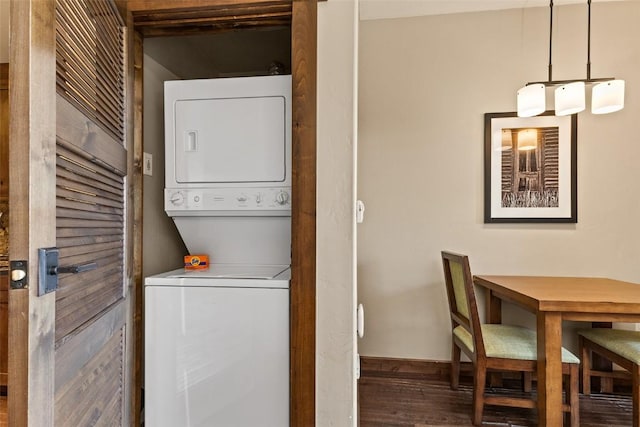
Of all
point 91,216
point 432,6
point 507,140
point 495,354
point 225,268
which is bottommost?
point 495,354

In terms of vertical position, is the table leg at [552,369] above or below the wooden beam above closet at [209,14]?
below

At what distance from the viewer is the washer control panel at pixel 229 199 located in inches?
64.5

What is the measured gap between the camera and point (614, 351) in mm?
1973

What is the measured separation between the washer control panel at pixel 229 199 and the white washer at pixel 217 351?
35cm

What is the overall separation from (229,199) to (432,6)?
218 centimetres

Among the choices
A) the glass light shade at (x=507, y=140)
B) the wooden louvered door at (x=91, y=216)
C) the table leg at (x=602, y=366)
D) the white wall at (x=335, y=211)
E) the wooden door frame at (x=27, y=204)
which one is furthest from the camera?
the glass light shade at (x=507, y=140)

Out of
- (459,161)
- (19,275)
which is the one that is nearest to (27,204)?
(19,275)

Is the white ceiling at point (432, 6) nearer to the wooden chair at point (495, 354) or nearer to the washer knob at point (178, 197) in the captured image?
the wooden chair at point (495, 354)

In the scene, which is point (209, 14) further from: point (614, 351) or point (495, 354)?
point (614, 351)

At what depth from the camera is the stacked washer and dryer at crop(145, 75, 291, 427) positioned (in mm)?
1437

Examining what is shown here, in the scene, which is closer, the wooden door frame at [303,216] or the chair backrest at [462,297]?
the wooden door frame at [303,216]

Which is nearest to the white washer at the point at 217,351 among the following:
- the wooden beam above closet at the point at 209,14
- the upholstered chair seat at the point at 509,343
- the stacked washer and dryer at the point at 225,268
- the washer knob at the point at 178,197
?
the stacked washer and dryer at the point at 225,268

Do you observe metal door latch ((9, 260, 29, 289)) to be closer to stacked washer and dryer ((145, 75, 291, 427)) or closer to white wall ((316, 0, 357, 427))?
stacked washer and dryer ((145, 75, 291, 427))

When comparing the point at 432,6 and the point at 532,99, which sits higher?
the point at 432,6
